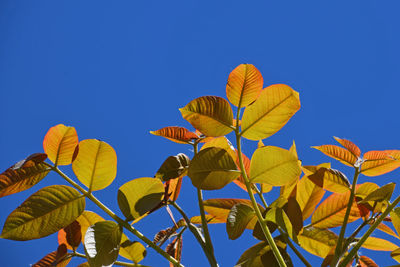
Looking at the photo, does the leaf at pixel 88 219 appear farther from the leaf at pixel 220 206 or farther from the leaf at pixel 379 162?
the leaf at pixel 379 162

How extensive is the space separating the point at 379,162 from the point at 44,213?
0.28 m

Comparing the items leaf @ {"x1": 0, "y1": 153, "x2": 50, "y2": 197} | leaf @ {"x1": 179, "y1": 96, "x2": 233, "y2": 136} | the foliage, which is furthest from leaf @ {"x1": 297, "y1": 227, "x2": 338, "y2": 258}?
leaf @ {"x1": 0, "y1": 153, "x2": 50, "y2": 197}

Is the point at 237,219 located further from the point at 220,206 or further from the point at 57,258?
the point at 57,258

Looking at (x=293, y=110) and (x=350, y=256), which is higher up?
(x=293, y=110)

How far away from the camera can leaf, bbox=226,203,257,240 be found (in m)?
0.31

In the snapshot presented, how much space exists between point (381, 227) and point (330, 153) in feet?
0.29

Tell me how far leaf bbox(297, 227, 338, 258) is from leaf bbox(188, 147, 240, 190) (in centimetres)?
10

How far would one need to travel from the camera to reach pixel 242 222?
0.32 m

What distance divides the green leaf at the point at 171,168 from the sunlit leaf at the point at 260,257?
9 cm

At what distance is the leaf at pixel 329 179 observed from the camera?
348mm

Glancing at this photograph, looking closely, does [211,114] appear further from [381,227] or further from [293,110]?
[381,227]

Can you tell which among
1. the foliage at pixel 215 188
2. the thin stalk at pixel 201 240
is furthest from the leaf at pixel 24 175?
the thin stalk at pixel 201 240

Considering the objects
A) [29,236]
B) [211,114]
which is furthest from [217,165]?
[29,236]

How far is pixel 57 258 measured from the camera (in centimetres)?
34
